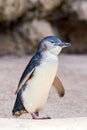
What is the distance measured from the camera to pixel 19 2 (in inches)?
252

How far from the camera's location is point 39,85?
2533 mm

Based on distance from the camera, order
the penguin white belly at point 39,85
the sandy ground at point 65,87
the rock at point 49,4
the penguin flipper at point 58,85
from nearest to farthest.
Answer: the penguin white belly at point 39,85, the penguin flipper at point 58,85, the sandy ground at point 65,87, the rock at point 49,4

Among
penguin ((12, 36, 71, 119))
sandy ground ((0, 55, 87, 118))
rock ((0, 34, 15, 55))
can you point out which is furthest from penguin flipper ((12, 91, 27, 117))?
rock ((0, 34, 15, 55))

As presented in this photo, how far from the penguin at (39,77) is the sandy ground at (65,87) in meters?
0.78

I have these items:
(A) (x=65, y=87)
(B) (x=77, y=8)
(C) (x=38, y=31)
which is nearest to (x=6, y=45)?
(C) (x=38, y=31)

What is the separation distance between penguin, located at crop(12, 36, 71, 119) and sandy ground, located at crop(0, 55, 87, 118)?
78 cm

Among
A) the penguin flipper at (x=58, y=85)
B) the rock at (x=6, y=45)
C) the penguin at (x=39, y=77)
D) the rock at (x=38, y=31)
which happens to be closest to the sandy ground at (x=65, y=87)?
the rock at (x=6, y=45)

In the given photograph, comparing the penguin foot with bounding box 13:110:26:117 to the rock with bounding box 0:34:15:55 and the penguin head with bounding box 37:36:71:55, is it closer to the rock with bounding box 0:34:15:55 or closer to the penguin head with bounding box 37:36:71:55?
the penguin head with bounding box 37:36:71:55

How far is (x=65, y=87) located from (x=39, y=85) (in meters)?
2.11

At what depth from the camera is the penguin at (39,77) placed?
8.21 ft

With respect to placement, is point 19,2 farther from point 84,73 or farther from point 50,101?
point 50,101

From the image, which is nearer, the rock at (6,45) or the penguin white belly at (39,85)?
the penguin white belly at (39,85)

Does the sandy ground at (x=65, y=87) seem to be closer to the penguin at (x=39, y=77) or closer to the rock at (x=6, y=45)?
the rock at (x=6, y=45)

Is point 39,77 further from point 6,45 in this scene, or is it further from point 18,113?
point 6,45
